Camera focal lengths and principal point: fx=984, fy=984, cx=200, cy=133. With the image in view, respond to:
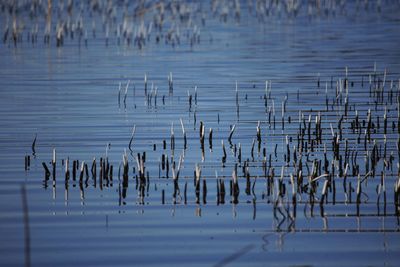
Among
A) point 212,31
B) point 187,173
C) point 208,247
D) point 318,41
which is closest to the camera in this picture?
point 208,247

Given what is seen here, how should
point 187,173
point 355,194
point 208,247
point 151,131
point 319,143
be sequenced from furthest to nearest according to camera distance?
1. point 151,131
2. point 319,143
3. point 187,173
4. point 355,194
5. point 208,247

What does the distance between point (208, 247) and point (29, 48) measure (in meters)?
17.9

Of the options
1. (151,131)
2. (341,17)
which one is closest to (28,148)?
(151,131)

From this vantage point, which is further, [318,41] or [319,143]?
[318,41]

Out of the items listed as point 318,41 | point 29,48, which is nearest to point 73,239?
point 29,48

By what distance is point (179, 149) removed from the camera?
10.5 meters

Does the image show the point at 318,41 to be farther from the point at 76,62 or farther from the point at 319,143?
the point at 319,143

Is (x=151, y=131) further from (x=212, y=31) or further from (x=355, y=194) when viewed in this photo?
(x=212, y=31)

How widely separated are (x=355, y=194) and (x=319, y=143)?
2.52 metres

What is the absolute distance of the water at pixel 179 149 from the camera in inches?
259

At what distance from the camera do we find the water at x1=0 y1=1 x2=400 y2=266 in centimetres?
657

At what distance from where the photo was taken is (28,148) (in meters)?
10.7

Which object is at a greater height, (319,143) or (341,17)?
(341,17)

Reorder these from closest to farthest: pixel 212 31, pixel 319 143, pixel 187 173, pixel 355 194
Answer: pixel 355 194, pixel 187 173, pixel 319 143, pixel 212 31
